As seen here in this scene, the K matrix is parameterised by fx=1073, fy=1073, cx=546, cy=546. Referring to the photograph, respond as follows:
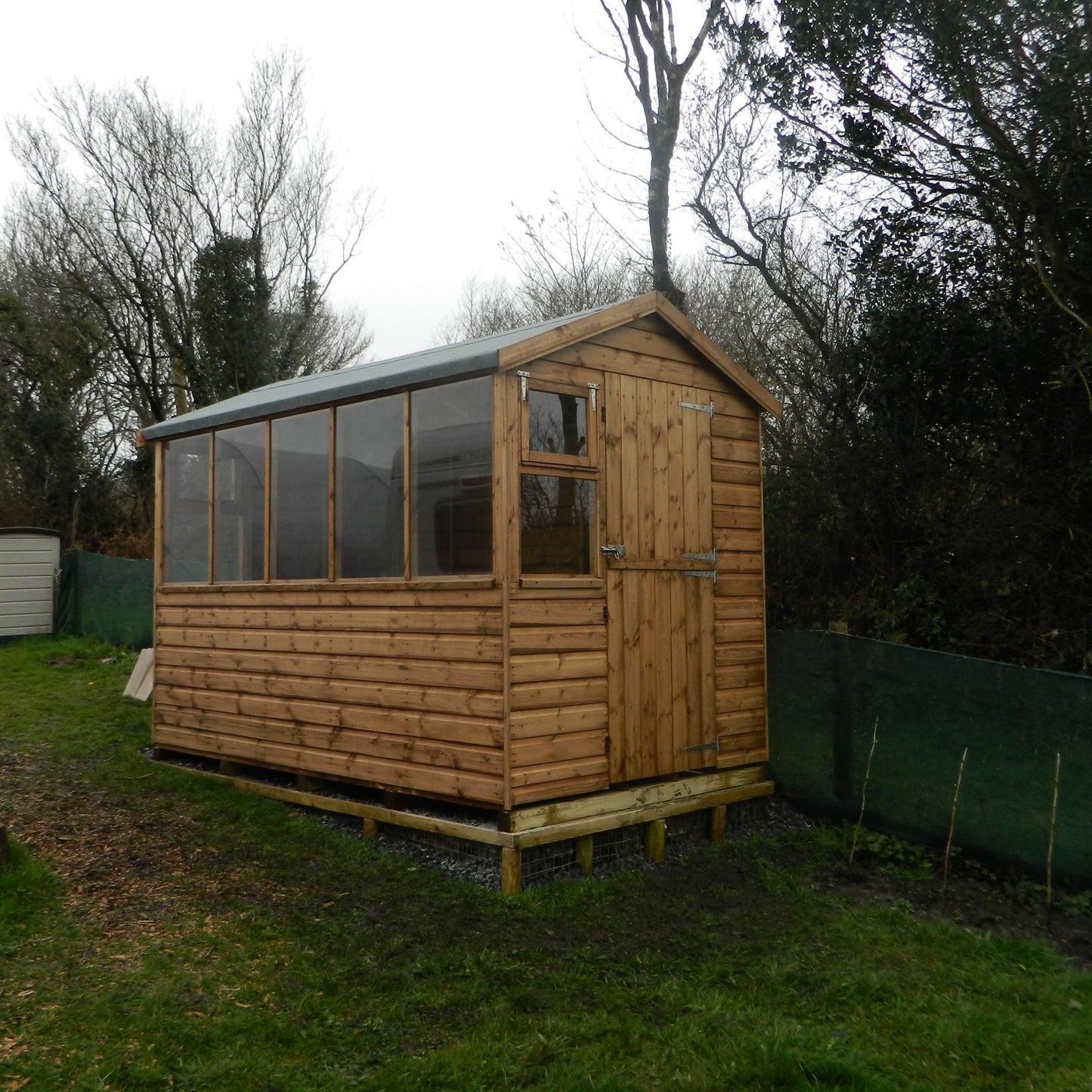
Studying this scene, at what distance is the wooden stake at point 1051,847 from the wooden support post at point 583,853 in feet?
8.27

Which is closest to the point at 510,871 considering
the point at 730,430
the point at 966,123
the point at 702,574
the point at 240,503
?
the point at 702,574

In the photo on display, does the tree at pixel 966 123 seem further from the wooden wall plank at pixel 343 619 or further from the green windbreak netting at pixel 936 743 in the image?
the wooden wall plank at pixel 343 619

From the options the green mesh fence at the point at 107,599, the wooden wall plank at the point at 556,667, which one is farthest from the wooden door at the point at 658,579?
the green mesh fence at the point at 107,599

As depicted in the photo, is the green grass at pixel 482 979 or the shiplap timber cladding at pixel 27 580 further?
the shiplap timber cladding at pixel 27 580

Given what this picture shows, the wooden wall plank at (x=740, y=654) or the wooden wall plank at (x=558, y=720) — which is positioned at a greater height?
the wooden wall plank at (x=740, y=654)

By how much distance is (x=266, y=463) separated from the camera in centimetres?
812

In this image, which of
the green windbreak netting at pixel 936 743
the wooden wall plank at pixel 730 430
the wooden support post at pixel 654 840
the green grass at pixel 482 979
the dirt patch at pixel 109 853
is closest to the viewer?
the green grass at pixel 482 979

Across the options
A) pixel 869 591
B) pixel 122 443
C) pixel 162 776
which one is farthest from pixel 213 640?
pixel 122 443

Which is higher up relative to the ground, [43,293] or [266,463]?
[43,293]

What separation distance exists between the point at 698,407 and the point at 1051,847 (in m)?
3.53

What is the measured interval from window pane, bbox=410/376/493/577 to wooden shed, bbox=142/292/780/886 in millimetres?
17

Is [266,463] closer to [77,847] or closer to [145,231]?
[77,847]

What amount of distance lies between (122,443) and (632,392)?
17.7 m

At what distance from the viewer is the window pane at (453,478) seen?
632cm
